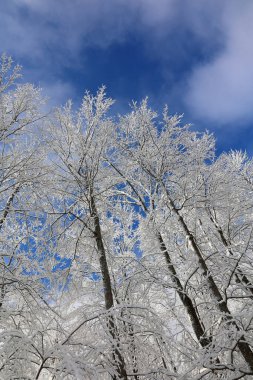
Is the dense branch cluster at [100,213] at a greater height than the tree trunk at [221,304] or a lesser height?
greater

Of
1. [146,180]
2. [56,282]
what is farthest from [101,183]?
[56,282]

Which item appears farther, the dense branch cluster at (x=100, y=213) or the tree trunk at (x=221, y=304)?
the dense branch cluster at (x=100, y=213)

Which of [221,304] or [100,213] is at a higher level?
[100,213]

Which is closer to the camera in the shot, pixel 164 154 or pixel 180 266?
pixel 180 266

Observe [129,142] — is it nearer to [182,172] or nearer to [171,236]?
[182,172]

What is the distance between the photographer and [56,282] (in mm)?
6363

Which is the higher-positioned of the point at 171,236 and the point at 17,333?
the point at 171,236

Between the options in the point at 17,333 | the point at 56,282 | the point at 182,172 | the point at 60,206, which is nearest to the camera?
the point at 17,333

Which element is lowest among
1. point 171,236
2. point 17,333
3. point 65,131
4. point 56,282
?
point 17,333

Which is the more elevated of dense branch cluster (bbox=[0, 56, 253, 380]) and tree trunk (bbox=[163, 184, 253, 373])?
dense branch cluster (bbox=[0, 56, 253, 380])

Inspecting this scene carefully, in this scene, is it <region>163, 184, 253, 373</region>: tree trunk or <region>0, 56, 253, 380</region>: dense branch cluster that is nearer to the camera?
<region>163, 184, 253, 373</region>: tree trunk

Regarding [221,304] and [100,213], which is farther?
[100,213]

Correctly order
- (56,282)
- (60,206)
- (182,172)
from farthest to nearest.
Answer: (182,172)
(60,206)
(56,282)

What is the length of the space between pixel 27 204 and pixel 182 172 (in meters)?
3.71
